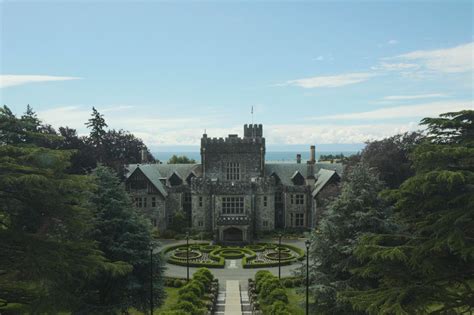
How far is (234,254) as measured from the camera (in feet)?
135

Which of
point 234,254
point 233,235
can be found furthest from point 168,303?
point 233,235

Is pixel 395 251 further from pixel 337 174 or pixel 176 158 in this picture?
pixel 176 158

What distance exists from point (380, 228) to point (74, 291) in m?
15.3

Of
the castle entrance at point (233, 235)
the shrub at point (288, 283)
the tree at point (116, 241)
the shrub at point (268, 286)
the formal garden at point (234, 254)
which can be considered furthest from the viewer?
the castle entrance at point (233, 235)

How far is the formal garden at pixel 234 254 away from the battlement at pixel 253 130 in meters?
16.8

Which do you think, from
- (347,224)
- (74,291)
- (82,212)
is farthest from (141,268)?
(347,224)

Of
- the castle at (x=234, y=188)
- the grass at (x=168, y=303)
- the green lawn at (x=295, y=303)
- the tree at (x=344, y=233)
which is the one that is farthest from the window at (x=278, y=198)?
the tree at (x=344, y=233)

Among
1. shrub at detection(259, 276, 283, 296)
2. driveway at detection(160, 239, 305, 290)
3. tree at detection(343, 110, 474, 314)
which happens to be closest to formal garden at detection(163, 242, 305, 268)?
driveway at detection(160, 239, 305, 290)

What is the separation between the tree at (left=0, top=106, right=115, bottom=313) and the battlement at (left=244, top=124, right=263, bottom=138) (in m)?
42.3

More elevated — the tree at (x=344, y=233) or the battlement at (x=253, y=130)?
the battlement at (x=253, y=130)

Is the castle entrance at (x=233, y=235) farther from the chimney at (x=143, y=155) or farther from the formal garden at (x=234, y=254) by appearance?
the chimney at (x=143, y=155)

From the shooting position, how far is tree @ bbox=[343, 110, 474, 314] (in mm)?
11301

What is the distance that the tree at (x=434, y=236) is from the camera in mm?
11301

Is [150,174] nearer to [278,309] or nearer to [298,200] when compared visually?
[298,200]
